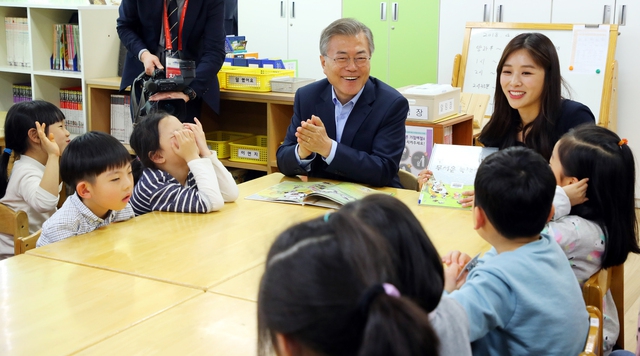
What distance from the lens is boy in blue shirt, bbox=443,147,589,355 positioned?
4.41 ft

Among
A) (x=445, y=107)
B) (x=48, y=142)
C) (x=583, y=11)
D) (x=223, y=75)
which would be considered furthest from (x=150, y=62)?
(x=583, y=11)

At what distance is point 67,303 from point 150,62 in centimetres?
225

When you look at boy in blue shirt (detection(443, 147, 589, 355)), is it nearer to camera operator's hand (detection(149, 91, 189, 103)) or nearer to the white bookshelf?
camera operator's hand (detection(149, 91, 189, 103))

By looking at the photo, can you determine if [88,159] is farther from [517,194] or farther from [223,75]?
[223,75]

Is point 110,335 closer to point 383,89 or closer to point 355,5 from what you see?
point 383,89

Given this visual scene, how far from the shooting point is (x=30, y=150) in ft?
9.34

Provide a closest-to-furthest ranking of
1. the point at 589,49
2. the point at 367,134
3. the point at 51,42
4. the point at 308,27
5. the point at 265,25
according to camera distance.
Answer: the point at 367,134 < the point at 51,42 < the point at 589,49 < the point at 308,27 < the point at 265,25

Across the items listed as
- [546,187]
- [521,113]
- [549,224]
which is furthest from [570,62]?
[546,187]

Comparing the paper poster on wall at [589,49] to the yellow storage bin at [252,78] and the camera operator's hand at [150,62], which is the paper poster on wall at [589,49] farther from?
the camera operator's hand at [150,62]

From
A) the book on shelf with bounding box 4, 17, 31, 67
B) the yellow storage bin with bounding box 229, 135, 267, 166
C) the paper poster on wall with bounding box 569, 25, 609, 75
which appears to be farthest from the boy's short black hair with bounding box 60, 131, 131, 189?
the paper poster on wall with bounding box 569, 25, 609, 75

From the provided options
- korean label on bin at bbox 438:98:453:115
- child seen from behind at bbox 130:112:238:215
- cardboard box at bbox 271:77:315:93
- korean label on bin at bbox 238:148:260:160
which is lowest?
korean label on bin at bbox 238:148:260:160

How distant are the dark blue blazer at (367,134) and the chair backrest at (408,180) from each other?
0.08 meters

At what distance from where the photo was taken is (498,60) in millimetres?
5371

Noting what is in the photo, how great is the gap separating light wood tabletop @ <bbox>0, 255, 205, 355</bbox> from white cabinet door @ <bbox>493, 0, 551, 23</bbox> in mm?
4387
